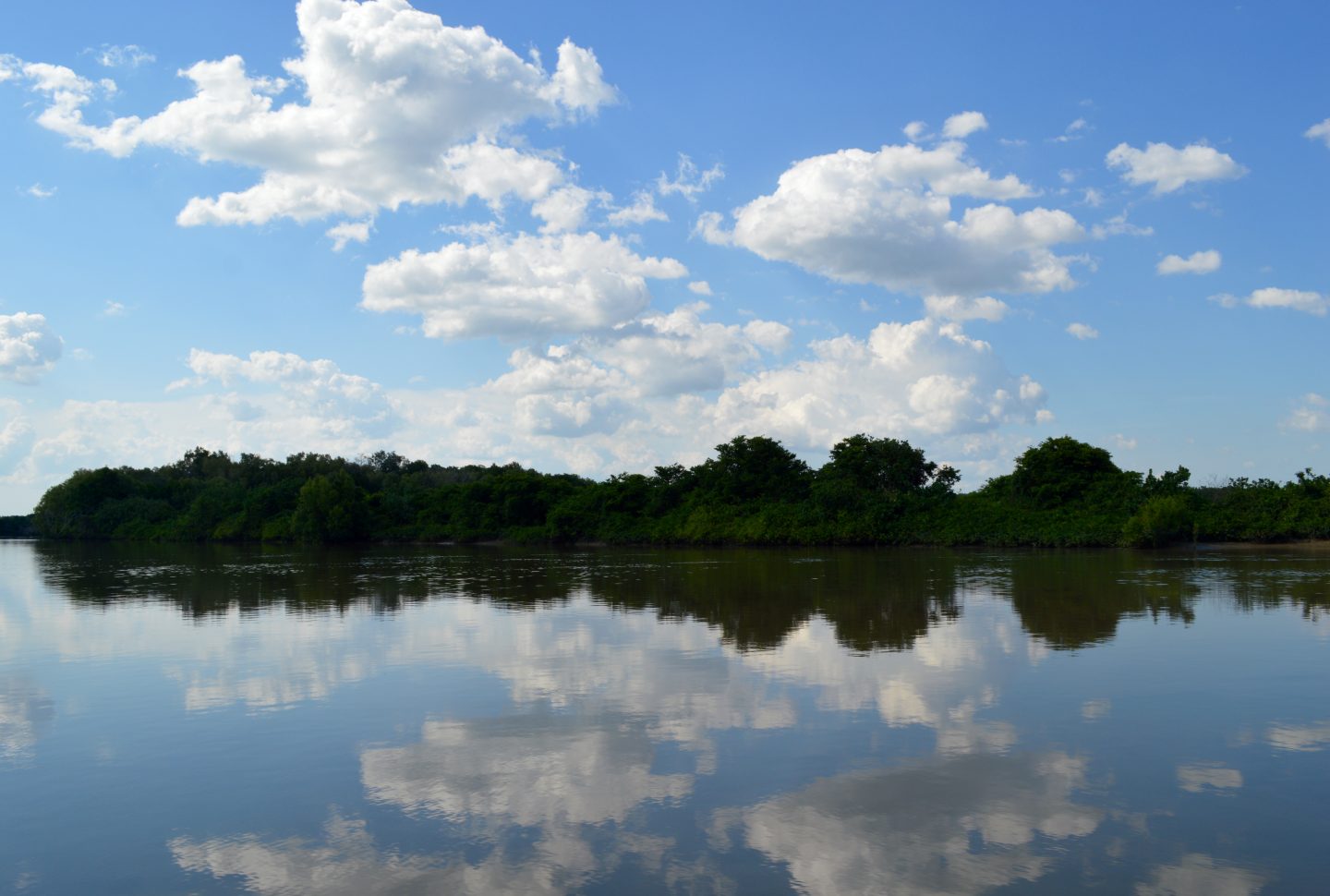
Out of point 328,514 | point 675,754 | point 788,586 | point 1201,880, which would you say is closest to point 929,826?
point 1201,880

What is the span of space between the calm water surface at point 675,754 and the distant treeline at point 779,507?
36.4 meters

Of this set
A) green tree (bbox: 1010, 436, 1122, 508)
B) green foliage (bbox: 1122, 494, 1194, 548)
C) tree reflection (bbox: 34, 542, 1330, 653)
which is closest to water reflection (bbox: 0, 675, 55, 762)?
tree reflection (bbox: 34, 542, 1330, 653)

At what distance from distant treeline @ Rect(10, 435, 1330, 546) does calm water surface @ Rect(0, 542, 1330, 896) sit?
120ft

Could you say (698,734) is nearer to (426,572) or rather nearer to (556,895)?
(556,895)

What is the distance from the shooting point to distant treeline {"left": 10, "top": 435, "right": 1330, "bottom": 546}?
53875 millimetres

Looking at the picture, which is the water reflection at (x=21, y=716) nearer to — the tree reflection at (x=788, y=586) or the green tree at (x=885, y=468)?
the tree reflection at (x=788, y=586)

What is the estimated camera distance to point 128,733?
10844 mm

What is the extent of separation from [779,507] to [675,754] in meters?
58.8

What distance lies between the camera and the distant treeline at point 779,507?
53875 millimetres

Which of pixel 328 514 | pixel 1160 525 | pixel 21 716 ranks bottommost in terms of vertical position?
pixel 21 716

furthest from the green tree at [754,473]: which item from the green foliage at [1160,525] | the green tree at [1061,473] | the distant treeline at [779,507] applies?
the green foliage at [1160,525]

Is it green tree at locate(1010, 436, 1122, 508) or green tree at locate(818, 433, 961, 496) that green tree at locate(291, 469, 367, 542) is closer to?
green tree at locate(818, 433, 961, 496)

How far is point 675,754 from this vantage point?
9.51 metres

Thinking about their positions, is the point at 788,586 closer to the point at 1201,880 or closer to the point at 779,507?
the point at 1201,880
